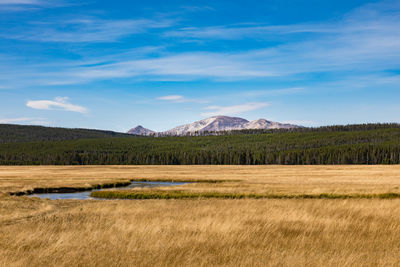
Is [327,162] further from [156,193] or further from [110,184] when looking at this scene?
[156,193]

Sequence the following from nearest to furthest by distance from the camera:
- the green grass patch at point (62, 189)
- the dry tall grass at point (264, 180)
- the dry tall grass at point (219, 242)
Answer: the dry tall grass at point (219, 242), the dry tall grass at point (264, 180), the green grass patch at point (62, 189)

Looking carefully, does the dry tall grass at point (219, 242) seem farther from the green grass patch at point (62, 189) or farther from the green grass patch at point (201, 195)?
the green grass patch at point (62, 189)

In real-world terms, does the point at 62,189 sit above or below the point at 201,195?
below

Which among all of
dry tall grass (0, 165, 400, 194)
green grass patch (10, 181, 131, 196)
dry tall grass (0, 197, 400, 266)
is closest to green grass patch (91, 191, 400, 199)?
dry tall grass (0, 165, 400, 194)

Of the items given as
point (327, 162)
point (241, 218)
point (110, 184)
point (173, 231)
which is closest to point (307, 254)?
point (173, 231)

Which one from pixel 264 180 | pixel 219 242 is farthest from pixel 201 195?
pixel 219 242

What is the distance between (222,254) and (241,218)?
600cm

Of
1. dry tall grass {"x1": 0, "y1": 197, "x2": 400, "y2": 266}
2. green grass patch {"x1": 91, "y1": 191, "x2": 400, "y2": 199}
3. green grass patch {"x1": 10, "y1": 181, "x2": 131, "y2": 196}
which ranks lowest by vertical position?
green grass patch {"x1": 10, "y1": 181, "x2": 131, "y2": 196}

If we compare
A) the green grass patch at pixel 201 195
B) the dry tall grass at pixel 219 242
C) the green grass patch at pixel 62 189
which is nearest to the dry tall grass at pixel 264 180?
the green grass patch at pixel 62 189

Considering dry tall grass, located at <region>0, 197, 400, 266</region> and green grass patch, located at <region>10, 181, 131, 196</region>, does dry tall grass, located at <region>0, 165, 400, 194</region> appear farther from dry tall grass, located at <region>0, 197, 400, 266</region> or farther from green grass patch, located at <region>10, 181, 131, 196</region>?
dry tall grass, located at <region>0, 197, 400, 266</region>

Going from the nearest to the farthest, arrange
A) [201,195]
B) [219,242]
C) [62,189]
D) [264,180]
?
1. [219,242]
2. [201,195]
3. [62,189]
4. [264,180]

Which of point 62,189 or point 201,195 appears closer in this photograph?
point 201,195

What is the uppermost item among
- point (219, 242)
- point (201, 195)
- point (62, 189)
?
point (219, 242)

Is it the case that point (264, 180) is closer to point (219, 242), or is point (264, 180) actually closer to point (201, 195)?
point (201, 195)
